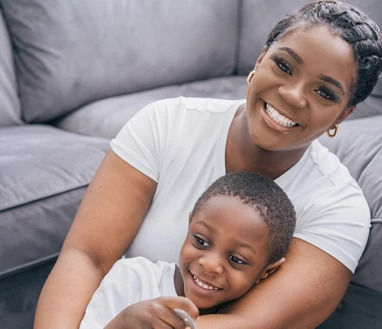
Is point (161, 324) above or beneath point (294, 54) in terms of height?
beneath

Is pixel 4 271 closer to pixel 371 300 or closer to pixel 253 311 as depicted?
pixel 253 311

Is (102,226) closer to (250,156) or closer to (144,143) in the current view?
(144,143)

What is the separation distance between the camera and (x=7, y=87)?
198 centimetres

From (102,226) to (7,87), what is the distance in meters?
0.91

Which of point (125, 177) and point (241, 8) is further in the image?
point (241, 8)

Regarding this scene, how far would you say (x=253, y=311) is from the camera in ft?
3.51

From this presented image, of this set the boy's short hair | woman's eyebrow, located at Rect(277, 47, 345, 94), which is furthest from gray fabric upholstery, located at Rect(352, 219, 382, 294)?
woman's eyebrow, located at Rect(277, 47, 345, 94)

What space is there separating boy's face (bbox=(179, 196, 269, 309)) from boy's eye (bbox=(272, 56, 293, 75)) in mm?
243

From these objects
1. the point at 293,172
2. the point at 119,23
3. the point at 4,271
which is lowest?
the point at 4,271

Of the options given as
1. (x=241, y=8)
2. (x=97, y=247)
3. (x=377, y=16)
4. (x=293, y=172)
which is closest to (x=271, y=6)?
(x=241, y=8)

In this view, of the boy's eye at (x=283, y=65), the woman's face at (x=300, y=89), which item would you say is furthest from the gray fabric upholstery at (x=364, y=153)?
the boy's eye at (x=283, y=65)

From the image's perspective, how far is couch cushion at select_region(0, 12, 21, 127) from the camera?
1.95 m

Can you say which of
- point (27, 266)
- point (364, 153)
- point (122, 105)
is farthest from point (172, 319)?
point (122, 105)

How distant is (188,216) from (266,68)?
0.31 metres
